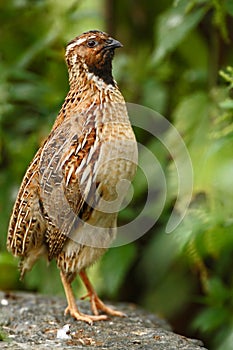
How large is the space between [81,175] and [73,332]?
0.84 m

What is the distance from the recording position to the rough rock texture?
4.36 meters

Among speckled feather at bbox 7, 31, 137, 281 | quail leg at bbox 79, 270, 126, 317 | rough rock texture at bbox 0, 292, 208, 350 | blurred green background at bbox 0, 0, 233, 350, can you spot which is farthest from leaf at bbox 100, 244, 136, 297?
speckled feather at bbox 7, 31, 137, 281

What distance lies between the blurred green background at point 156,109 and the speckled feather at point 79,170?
2.70 ft

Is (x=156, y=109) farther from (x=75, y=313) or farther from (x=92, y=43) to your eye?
(x=75, y=313)

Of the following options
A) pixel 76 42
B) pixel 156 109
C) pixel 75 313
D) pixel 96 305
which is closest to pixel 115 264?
pixel 156 109

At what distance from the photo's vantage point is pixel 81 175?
4699 millimetres

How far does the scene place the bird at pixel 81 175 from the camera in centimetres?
471

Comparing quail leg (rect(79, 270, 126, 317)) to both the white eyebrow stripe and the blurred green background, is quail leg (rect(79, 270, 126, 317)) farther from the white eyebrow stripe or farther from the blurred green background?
the white eyebrow stripe

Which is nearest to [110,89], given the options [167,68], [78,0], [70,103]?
[70,103]

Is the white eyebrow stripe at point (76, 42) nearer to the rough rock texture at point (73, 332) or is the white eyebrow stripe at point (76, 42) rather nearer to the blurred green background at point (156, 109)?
the blurred green background at point (156, 109)

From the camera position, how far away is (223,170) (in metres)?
4.70

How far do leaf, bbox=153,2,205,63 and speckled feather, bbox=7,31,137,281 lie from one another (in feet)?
4.04

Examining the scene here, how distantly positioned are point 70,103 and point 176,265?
319 cm

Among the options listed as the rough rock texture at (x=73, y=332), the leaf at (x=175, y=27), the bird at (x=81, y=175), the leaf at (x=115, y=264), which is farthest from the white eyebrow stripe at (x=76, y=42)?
the leaf at (x=115, y=264)
